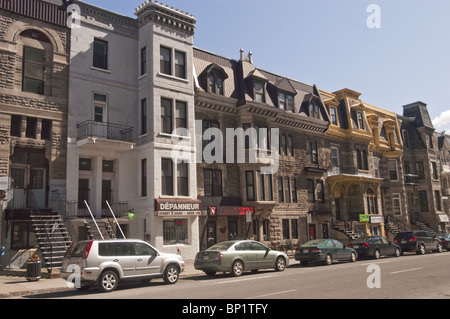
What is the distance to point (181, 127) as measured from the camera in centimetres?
2486

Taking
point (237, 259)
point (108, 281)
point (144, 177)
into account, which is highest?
point (144, 177)

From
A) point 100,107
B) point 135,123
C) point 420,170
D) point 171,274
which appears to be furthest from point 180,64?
point 420,170

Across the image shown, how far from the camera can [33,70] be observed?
69.6ft

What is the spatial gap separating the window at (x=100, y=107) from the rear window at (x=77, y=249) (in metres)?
10.1

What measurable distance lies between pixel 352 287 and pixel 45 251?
12809 mm

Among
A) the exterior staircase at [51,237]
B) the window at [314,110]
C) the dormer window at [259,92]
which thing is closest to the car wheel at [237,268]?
the exterior staircase at [51,237]

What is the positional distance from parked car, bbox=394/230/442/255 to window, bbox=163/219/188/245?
51.2ft

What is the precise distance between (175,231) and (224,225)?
4.52 meters

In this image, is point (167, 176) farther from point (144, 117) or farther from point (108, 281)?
point (108, 281)

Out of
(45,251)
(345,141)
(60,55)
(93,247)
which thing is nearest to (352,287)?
(93,247)

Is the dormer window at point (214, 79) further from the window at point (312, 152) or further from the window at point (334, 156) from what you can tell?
the window at point (334, 156)

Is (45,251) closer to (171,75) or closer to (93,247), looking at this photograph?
(93,247)

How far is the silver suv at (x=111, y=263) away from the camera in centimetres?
1365

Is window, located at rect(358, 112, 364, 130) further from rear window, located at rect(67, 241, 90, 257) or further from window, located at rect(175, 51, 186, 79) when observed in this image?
rear window, located at rect(67, 241, 90, 257)
